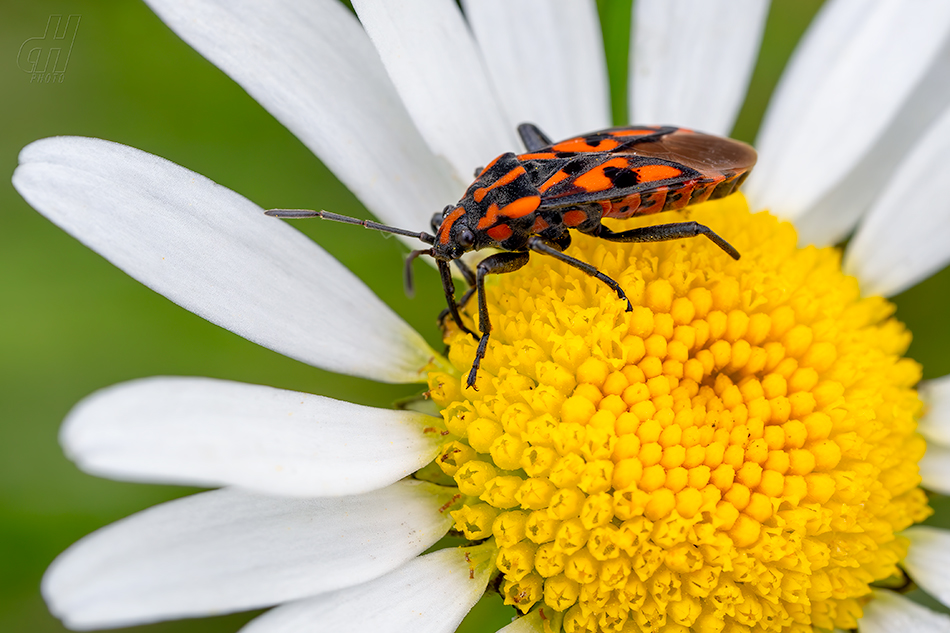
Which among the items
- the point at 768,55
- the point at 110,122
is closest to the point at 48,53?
the point at 110,122

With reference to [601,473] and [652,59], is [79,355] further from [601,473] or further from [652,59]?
[652,59]

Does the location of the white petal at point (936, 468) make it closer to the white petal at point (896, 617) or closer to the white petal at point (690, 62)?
the white petal at point (896, 617)

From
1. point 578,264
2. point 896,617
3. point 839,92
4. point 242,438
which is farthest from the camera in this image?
point 839,92

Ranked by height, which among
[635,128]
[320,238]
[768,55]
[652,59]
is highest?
[768,55]

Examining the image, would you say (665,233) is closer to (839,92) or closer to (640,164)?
(640,164)

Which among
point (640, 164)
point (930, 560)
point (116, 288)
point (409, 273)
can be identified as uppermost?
point (640, 164)

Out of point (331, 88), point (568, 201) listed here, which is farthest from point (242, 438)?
point (331, 88)
